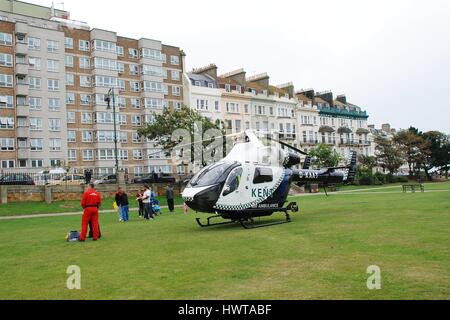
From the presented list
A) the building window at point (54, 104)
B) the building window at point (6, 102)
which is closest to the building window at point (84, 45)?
the building window at point (54, 104)

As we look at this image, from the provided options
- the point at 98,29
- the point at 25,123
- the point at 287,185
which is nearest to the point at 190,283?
the point at 287,185

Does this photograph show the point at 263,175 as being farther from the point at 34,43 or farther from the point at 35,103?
the point at 34,43

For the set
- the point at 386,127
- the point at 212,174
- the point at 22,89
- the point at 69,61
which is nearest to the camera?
the point at 212,174

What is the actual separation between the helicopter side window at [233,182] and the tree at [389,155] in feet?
236

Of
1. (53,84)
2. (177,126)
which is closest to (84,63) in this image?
(53,84)

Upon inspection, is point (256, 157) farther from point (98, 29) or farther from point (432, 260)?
point (98, 29)

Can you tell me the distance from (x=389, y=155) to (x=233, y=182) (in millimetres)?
72333

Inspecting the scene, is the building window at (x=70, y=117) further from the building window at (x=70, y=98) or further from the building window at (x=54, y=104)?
the building window at (x=54, y=104)

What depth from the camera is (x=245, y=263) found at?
1030 centimetres

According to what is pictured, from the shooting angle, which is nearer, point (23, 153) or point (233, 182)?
point (233, 182)

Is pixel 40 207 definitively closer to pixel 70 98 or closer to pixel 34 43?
pixel 70 98

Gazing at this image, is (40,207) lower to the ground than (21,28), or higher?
lower

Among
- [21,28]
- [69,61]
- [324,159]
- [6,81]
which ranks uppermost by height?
[21,28]

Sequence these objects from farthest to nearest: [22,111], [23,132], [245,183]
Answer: [22,111]
[23,132]
[245,183]
